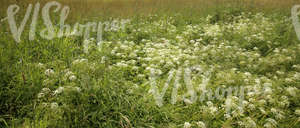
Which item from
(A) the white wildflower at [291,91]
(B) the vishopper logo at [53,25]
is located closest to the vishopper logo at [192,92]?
(A) the white wildflower at [291,91]

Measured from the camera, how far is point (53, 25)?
4957mm

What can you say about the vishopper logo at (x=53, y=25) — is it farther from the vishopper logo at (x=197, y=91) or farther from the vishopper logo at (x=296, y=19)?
the vishopper logo at (x=296, y=19)

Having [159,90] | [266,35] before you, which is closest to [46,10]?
[159,90]

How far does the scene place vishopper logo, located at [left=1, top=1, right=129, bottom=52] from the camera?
4.21 metres

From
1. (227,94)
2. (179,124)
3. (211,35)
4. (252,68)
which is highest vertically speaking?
(211,35)

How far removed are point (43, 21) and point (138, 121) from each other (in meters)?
4.29

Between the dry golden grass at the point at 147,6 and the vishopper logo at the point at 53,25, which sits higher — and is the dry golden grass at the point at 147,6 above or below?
above

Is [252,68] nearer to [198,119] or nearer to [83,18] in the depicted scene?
[198,119]

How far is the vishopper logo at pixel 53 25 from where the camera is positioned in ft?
13.8

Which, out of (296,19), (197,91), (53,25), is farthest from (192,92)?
(296,19)

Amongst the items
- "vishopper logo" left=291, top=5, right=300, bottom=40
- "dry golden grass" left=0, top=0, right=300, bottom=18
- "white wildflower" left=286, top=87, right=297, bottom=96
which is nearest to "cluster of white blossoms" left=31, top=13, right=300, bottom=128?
"white wildflower" left=286, top=87, right=297, bottom=96

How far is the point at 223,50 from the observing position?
4320 mm

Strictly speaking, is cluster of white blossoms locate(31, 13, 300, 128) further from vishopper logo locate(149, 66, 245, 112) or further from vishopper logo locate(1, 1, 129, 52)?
vishopper logo locate(1, 1, 129, 52)

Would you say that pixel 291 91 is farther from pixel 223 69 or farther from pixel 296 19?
pixel 296 19
